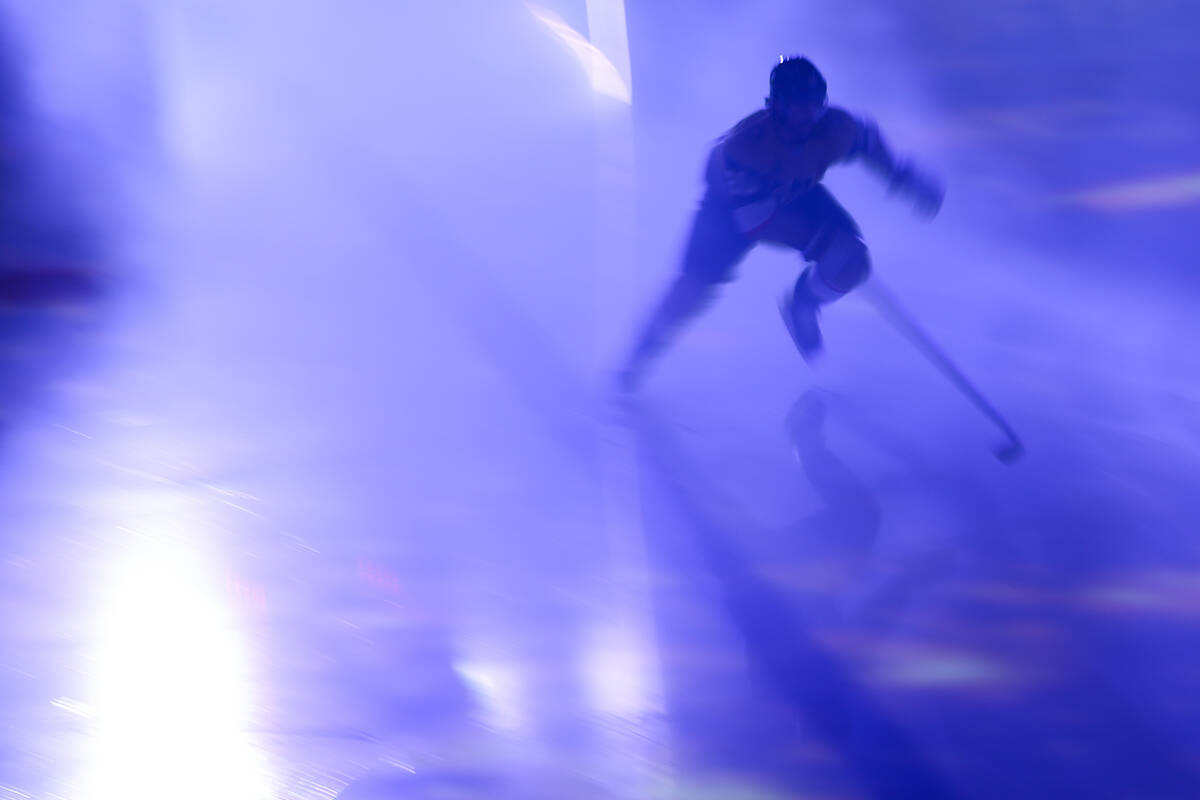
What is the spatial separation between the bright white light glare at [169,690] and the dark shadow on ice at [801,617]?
1.96 feet

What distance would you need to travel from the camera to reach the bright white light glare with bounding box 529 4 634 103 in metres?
1.65

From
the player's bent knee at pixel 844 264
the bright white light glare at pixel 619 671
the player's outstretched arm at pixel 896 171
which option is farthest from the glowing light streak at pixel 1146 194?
the bright white light glare at pixel 619 671

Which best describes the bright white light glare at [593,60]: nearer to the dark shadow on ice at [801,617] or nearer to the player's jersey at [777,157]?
the player's jersey at [777,157]

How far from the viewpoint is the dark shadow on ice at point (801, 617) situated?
1098 millimetres

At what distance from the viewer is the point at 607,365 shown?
1.56 m

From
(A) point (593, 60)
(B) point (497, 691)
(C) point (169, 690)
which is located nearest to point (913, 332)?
(A) point (593, 60)

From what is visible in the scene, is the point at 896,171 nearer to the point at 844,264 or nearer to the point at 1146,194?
the point at 844,264

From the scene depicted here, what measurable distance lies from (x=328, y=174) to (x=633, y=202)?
0.53 metres

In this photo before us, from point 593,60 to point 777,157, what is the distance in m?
0.40

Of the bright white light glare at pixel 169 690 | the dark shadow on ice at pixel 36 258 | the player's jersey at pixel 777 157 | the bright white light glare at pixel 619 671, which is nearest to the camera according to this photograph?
the bright white light glare at pixel 169 690

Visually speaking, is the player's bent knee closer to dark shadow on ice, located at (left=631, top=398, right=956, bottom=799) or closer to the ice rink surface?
the ice rink surface

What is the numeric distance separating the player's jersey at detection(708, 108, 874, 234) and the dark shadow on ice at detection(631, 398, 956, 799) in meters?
0.32

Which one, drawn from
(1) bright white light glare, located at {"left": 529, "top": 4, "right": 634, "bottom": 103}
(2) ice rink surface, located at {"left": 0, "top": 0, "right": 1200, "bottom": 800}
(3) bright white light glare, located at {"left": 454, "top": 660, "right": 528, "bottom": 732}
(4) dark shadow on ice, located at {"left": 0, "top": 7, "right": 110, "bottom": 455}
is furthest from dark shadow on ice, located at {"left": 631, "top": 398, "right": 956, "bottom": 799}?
(4) dark shadow on ice, located at {"left": 0, "top": 7, "right": 110, "bottom": 455}

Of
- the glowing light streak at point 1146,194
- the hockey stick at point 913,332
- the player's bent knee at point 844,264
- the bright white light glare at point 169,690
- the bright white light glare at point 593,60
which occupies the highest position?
the bright white light glare at point 593,60
